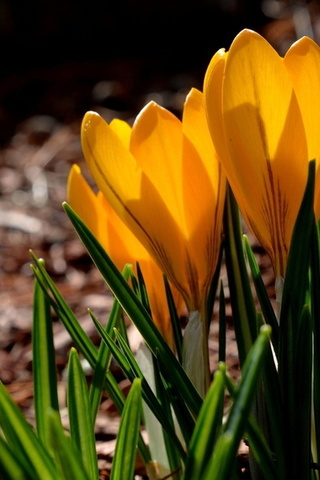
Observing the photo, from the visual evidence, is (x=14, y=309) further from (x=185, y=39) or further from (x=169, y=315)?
(x=185, y=39)

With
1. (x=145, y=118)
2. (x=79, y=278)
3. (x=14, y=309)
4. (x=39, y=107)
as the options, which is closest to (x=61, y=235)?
(x=79, y=278)

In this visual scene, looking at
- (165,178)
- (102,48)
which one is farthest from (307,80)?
(102,48)

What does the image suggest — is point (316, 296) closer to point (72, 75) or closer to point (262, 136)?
point (262, 136)

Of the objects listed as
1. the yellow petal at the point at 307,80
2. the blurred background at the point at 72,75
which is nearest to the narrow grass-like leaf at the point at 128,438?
the yellow petal at the point at 307,80

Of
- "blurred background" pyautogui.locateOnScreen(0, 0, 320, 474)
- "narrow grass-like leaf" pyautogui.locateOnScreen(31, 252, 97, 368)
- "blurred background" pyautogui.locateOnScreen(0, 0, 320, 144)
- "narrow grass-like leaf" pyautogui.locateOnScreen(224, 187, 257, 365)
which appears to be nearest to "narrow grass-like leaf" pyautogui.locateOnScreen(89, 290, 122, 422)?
"narrow grass-like leaf" pyautogui.locateOnScreen(31, 252, 97, 368)

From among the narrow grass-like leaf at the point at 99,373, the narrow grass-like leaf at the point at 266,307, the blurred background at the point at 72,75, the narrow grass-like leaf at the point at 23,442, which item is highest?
the blurred background at the point at 72,75

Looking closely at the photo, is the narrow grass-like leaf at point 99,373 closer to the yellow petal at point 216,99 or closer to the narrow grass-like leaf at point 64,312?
the narrow grass-like leaf at point 64,312

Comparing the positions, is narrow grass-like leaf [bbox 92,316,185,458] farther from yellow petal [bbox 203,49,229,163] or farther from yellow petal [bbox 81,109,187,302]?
yellow petal [bbox 203,49,229,163]
